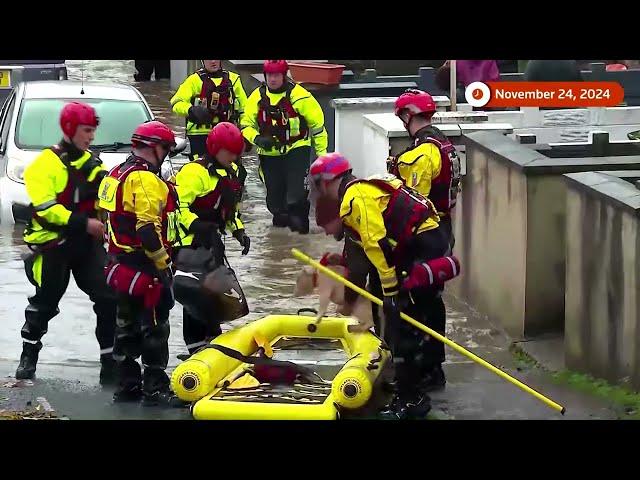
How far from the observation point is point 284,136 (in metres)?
13.3

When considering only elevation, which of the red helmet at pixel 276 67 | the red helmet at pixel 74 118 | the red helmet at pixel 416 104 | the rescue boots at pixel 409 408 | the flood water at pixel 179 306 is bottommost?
the rescue boots at pixel 409 408

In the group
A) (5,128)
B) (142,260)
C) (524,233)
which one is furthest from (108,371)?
(5,128)

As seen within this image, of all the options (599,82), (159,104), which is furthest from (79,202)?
(159,104)

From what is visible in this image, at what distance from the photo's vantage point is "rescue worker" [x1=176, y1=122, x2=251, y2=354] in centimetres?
855

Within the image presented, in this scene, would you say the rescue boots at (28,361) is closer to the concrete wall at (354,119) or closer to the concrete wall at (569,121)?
the concrete wall at (354,119)

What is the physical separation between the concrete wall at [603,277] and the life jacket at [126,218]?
269 centimetres

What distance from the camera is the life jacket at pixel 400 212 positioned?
787cm

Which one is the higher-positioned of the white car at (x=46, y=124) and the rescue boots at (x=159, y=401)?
the white car at (x=46, y=124)

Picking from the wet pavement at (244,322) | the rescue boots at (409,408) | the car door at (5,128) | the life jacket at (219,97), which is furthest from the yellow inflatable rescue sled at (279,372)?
the life jacket at (219,97)

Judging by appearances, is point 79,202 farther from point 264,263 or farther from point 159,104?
point 159,104

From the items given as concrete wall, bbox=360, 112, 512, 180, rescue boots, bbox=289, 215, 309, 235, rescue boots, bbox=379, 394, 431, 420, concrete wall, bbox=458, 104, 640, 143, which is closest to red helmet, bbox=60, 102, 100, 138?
rescue boots, bbox=379, 394, 431, 420

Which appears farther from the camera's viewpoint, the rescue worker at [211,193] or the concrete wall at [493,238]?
the concrete wall at [493,238]
